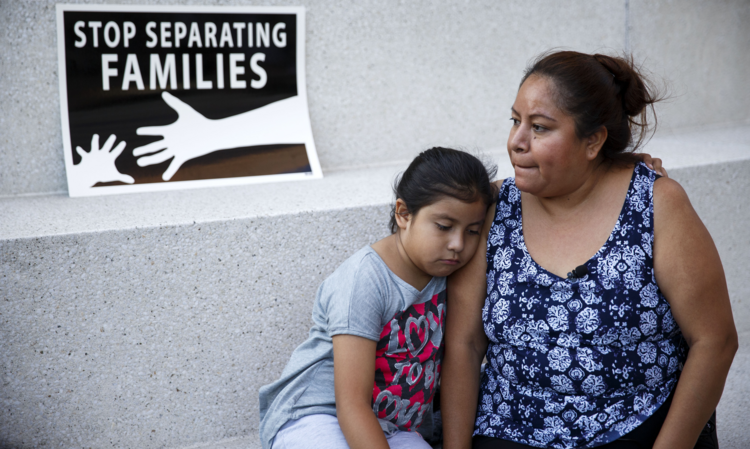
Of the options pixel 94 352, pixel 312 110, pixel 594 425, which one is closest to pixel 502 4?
pixel 312 110

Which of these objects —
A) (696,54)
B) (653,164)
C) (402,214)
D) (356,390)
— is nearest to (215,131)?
(402,214)

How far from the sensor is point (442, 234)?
1431 mm

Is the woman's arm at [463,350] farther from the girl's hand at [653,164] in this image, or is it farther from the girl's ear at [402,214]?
the girl's hand at [653,164]

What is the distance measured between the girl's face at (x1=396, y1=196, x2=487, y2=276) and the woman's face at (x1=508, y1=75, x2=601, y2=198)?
14cm

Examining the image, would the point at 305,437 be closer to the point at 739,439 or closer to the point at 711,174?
the point at 739,439

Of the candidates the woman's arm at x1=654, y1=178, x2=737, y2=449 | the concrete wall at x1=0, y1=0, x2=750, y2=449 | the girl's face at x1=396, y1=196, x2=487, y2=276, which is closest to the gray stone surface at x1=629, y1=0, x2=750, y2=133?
the concrete wall at x1=0, y1=0, x2=750, y2=449

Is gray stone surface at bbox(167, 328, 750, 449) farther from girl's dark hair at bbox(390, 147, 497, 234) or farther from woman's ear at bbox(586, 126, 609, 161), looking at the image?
woman's ear at bbox(586, 126, 609, 161)

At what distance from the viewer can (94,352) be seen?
66.7 inches

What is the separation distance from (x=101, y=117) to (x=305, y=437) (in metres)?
1.33

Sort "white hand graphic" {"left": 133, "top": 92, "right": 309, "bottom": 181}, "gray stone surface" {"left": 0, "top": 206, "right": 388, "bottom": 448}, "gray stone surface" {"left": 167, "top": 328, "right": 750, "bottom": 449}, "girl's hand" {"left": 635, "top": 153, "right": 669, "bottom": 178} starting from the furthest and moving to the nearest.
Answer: "white hand graphic" {"left": 133, "top": 92, "right": 309, "bottom": 181}, "gray stone surface" {"left": 167, "top": 328, "right": 750, "bottom": 449}, "gray stone surface" {"left": 0, "top": 206, "right": 388, "bottom": 448}, "girl's hand" {"left": 635, "top": 153, "right": 669, "bottom": 178}

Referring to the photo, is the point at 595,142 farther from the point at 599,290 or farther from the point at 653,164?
the point at 599,290

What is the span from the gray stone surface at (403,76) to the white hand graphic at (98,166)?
0.36ft

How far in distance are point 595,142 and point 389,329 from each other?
0.66m

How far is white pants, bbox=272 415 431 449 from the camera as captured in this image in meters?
1.41
